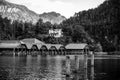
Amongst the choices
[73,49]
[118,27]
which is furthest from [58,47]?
[118,27]

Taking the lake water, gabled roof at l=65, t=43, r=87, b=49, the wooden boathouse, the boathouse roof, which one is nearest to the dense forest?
gabled roof at l=65, t=43, r=87, b=49

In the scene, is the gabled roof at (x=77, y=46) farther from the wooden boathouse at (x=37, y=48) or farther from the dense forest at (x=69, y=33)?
the dense forest at (x=69, y=33)

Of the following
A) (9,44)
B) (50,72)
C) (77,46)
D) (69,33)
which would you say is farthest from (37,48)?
(50,72)

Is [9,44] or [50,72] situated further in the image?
[9,44]

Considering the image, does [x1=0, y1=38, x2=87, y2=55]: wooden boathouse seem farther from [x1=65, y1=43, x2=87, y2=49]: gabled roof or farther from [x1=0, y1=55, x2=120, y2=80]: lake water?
[x1=0, y1=55, x2=120, y2=80]: lake water

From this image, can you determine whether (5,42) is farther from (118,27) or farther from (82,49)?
(118,27)

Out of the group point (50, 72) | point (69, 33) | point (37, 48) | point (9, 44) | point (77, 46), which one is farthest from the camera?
point (69, 33)

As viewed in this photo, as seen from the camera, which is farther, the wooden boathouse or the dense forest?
the dense forest

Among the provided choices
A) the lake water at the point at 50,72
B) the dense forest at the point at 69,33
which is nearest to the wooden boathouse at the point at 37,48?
the dense forest at the point at 69,33

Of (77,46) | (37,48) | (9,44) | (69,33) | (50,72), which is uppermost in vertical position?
(69,33)

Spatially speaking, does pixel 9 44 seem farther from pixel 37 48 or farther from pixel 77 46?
pixel 77 46

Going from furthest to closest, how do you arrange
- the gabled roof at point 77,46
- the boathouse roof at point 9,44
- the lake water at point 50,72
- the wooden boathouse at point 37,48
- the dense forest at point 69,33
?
the dense forest at point 69,33
the gabled roof at point 77,46
the wooden boathouse at point 37,48
the boathouse roof at point 9,44
the lake water at point 50,72

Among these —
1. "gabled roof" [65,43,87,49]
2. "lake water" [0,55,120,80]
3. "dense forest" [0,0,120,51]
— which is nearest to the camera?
"lake water" [0,55,120,80]

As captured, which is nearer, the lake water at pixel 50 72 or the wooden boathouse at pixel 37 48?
the lake water at pixel 50 72
